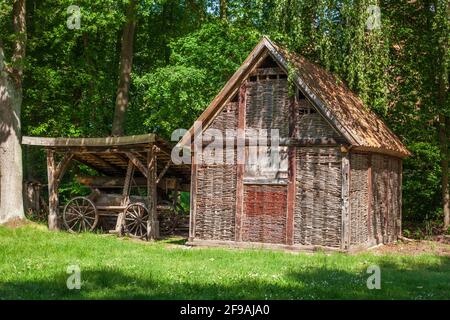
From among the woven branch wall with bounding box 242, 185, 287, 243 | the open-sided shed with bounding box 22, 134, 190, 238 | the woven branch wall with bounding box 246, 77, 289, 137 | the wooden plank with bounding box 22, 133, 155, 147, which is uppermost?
the woven branch wall with bounding box 246, 77, 289, 137

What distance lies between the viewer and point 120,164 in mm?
20828

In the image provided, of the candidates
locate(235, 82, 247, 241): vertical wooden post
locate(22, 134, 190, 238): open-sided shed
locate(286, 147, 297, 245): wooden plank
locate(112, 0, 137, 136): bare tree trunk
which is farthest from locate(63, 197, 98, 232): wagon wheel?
locate(286, 147, 297, 245): wooden plank

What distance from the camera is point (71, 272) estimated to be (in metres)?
10.4

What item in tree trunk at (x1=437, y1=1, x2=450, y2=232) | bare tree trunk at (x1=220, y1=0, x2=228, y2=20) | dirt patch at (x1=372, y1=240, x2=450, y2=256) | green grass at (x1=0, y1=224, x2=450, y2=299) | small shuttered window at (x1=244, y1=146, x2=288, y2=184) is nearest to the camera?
green grass at (x1=0, y1=224, x2=450, y2=299)

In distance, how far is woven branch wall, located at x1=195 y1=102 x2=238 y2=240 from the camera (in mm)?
16297

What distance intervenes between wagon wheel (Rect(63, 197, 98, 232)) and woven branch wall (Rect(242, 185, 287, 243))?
20.4ft

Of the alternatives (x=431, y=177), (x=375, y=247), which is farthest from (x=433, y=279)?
(x=431, y=177)

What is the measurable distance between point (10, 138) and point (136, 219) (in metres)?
4.86

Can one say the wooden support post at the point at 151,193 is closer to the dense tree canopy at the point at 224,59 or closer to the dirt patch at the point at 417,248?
the dense tree canopy at the point at 224,59

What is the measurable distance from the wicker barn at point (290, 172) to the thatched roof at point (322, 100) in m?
0.03

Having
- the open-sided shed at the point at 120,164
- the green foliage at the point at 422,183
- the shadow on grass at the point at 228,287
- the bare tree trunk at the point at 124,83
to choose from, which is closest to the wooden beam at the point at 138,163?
the open-sided shed at the point at 120,164

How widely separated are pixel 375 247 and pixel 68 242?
8.65m

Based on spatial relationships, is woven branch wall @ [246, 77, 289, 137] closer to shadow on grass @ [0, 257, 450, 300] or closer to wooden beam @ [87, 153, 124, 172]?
shadow on grass @ [0, 257, 450, 300]

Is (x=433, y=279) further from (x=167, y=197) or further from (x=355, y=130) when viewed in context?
(x=167, y=197)
